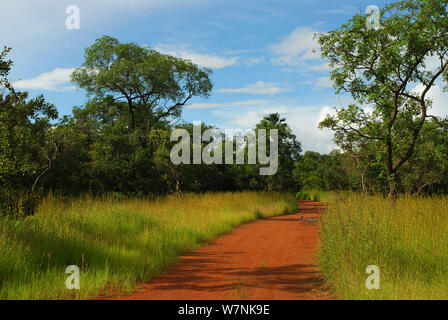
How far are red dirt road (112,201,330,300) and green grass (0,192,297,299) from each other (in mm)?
496

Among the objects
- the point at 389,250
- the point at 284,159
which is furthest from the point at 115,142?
the point at 389,250

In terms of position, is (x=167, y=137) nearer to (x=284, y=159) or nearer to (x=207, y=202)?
(x=207, y=202)

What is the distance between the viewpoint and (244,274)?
735cm

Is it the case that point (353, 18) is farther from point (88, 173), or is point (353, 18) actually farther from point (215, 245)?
point (88, 173)

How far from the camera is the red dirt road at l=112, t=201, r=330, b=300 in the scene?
237 inches

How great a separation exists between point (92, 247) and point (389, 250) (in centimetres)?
616

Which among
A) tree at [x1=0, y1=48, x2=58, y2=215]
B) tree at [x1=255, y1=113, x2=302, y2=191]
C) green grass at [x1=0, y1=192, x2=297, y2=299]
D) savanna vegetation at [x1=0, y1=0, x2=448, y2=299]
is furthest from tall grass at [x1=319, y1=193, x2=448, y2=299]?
tree at [x1=255, y1=113, x2=302, y2=191]

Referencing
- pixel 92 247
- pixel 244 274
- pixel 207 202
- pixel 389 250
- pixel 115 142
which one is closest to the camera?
pixel 389 250

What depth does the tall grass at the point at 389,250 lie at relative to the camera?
18.2ft

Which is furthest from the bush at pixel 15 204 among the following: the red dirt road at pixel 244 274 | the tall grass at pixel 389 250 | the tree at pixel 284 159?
the tree at pixel 284 159

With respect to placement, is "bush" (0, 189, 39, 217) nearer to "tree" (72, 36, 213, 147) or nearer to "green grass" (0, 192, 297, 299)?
"green grass" (0, 192, 297, 299)

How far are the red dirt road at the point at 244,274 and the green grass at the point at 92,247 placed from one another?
0.50 m

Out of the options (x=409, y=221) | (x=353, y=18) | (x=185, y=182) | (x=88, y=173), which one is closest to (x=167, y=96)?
(x=185, y=182)

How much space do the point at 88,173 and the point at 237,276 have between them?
17.0m
